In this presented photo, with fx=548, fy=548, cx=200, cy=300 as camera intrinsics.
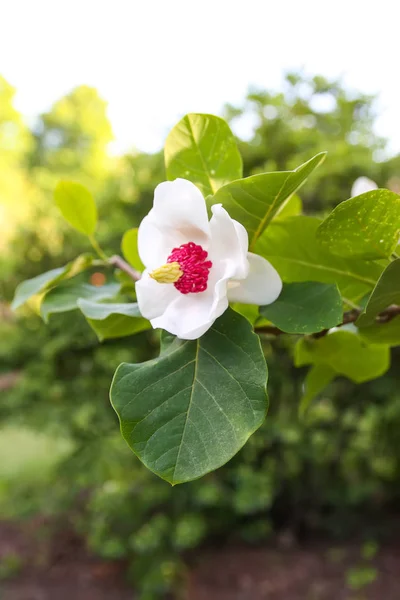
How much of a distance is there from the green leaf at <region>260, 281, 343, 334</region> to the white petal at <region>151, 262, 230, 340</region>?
1.9 inches

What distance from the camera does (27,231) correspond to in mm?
3277

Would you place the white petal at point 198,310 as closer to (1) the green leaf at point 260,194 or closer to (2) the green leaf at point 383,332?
(1) the green leaf at point 260,194

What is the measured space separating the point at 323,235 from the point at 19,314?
3030 mm

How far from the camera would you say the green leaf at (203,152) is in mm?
466

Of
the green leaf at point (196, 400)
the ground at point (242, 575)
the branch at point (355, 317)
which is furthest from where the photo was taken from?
the ground at point (242, 575)

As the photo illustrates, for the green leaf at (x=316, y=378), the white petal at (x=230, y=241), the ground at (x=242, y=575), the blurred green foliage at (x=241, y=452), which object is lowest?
the ground at (x=242, y=575)

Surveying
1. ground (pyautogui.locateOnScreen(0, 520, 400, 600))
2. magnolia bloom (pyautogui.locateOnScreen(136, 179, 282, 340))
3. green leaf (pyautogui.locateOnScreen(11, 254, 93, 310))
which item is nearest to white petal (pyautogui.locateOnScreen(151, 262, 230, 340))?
magnolia bloom (pyautogui.locateOnScreen(136, 179, 282, 340))

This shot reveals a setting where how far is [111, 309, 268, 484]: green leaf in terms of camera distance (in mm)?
353

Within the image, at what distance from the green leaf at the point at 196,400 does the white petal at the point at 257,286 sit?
0.06 feet

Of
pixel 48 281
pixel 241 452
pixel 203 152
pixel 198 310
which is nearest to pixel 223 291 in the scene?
pixel 198 310

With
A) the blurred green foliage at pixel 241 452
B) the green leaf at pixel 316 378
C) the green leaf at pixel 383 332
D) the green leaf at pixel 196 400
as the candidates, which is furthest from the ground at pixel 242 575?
the green leaf at pixel 196 400

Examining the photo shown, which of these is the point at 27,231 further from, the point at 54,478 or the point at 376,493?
the point at 376,493

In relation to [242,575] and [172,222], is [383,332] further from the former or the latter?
[242,575]

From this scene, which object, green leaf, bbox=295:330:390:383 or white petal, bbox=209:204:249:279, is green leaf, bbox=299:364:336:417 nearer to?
green leaf, bbox=295:330:390:383
